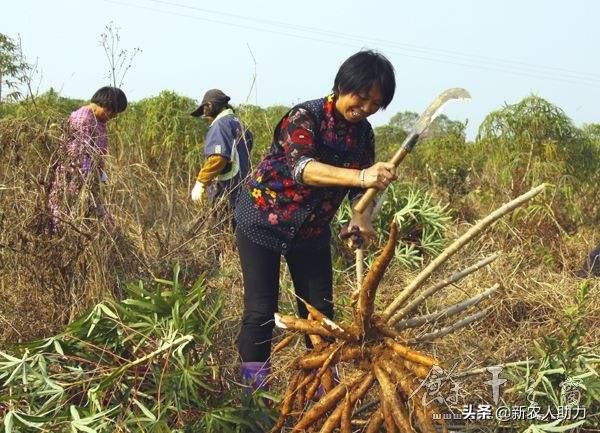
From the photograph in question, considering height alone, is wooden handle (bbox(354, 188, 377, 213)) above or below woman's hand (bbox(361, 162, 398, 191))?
below

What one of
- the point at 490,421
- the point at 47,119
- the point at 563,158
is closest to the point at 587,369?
the point at 490,421

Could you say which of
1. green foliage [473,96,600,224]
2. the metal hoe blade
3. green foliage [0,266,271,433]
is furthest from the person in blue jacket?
green foliage [473,96,600,224]

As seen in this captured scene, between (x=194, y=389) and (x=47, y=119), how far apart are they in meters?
1.32

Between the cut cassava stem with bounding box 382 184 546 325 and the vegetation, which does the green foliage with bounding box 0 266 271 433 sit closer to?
the vegetation

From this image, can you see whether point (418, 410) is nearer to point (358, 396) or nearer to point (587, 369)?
point (358, 396)

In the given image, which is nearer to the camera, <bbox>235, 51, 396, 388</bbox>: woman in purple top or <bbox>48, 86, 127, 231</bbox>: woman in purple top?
<bbox>235, 51, 396, 388</bbox>: woman in purple top

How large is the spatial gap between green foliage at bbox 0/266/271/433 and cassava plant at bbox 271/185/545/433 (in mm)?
172

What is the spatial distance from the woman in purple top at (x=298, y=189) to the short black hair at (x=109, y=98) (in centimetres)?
149

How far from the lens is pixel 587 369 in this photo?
2.14m

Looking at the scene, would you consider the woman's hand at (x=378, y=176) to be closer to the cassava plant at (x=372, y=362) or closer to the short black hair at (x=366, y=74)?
the cassava plant at (x=372, y=362)

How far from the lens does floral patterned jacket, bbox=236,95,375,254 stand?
2.05 m

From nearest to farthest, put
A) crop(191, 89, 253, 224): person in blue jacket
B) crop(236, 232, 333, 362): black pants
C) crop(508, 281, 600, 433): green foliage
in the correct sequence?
crop(508, 281, 600, 433): green foliage
crop(236, 232, 333, 362): black pants
crop(191, 89, 253, 224): person in blue jacket

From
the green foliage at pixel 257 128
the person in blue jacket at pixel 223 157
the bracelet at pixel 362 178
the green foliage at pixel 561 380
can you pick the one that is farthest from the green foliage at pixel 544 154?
the bracelet at pixel 362 178

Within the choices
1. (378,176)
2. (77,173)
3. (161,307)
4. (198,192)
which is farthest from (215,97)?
(378,176)
